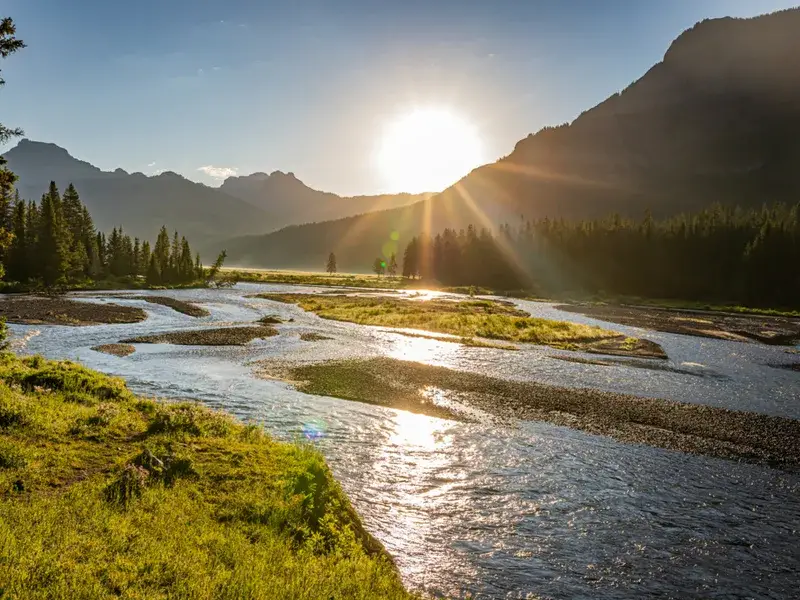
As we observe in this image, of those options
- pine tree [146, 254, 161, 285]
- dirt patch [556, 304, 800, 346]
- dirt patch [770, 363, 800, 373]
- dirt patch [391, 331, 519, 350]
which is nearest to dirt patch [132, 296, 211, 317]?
dirt patch [391, 331, 519, 350]

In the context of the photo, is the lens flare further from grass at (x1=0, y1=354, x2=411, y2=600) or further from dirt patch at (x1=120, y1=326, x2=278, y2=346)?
dirt patch at (x1=120, y1=326, x2=278, y2=346)

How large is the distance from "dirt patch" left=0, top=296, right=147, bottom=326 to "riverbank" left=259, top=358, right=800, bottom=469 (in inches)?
1359

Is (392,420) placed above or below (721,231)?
below

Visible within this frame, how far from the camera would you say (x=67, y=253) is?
331 feet

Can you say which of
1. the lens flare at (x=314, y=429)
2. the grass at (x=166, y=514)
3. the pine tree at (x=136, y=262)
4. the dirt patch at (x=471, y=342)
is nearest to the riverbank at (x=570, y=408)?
the lens flare at (x=314, y=429)

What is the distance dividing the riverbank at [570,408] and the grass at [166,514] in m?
12.4

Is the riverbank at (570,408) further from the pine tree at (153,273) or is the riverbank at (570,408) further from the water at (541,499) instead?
the pine tree at (153,273)

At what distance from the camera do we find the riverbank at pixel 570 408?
22844mm

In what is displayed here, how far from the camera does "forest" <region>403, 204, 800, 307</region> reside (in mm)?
116438

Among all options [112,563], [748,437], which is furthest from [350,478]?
[748,437]

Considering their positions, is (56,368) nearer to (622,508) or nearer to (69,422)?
(69,422)

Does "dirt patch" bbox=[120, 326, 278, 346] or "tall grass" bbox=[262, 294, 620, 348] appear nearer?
"dirt patch" bbox=[120, 326, 278, 346]

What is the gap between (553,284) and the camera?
169 m

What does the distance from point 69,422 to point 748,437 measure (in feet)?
99.2
